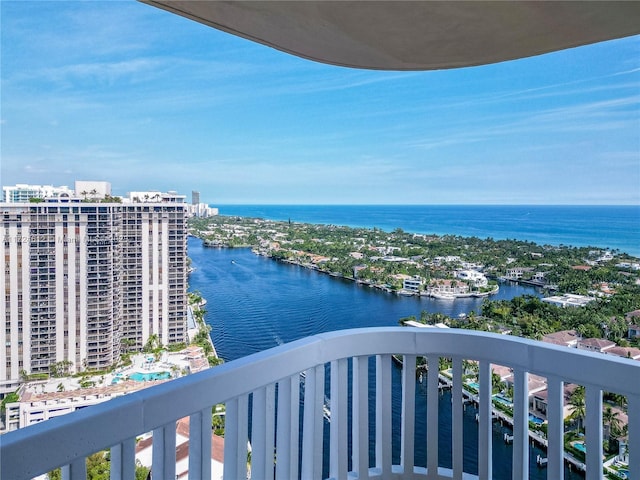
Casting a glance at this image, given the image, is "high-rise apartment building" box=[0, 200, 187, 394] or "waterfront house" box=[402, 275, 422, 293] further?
"waterfront house" box=[402, 275, 422, 293]

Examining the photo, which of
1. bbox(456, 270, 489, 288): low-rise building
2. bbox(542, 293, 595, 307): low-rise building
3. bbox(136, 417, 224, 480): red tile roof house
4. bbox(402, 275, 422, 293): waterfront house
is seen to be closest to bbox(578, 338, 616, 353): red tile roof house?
bbox(542, 293, 595, 307): low-rise building

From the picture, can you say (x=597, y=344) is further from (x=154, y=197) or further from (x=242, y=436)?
(x=154, y=197)

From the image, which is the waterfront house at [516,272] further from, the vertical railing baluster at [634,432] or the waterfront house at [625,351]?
the vertical railing baluster at [634,432]

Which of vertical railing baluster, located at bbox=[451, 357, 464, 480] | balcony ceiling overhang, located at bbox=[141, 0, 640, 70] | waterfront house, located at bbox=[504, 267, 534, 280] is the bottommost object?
vertical railing baluster, located at bbox=[451, 357, 464, 480]

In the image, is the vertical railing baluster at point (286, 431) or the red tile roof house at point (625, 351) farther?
the red tile roof house at point (625, 351)

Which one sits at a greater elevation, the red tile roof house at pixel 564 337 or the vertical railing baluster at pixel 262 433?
the red tile roof house at pixel 564 337

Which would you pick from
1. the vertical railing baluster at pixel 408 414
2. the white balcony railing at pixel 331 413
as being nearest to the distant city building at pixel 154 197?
the white balcony railing at pixel 331 413

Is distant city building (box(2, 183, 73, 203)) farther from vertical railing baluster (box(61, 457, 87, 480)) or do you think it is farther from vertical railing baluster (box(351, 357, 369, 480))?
vertical railing baluster (box(351, 357, 369, 480))
